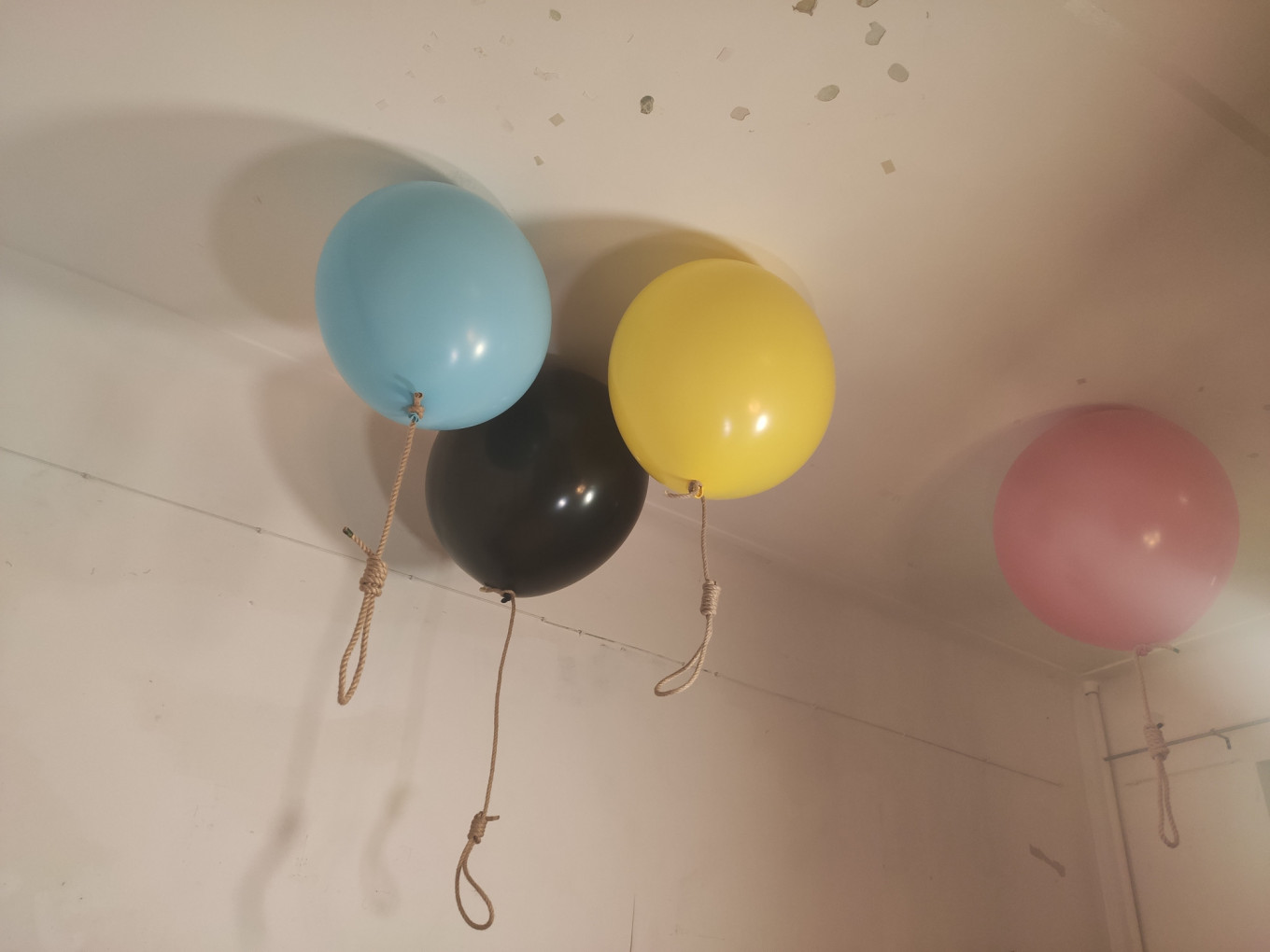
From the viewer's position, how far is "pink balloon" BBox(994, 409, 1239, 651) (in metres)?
1.29

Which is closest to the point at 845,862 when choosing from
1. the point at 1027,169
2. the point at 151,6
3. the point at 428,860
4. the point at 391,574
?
the point at 428,860

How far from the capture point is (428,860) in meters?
1.29

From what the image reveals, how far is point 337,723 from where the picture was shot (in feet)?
4.27

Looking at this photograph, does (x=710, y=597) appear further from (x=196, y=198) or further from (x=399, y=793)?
(x=196, y=198)

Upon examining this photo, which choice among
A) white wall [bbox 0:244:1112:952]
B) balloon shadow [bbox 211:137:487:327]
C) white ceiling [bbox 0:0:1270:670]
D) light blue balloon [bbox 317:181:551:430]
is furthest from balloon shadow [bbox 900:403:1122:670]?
balloon shadow [bbox 211:137:487:327]

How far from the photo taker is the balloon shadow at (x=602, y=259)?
128 centimetres

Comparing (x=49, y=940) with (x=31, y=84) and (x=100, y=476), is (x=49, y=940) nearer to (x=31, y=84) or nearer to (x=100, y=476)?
(x=100, y=476)

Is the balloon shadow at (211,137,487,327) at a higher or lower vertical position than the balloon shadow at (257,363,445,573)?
higher

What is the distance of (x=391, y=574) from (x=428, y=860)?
1.66ft

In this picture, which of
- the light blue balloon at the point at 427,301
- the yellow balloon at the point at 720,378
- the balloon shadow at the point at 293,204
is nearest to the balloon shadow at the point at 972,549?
the yellow balloon at the point at 720,378

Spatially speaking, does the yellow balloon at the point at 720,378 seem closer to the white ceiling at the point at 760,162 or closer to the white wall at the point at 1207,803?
the white ceiling at the point at 760,162

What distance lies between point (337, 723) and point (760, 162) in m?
1.15

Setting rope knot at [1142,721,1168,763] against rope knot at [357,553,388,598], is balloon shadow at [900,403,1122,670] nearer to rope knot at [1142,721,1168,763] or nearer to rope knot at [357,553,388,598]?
rope knot at [1142,721,1168,763]

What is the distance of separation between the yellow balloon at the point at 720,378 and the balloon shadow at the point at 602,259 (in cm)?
14
